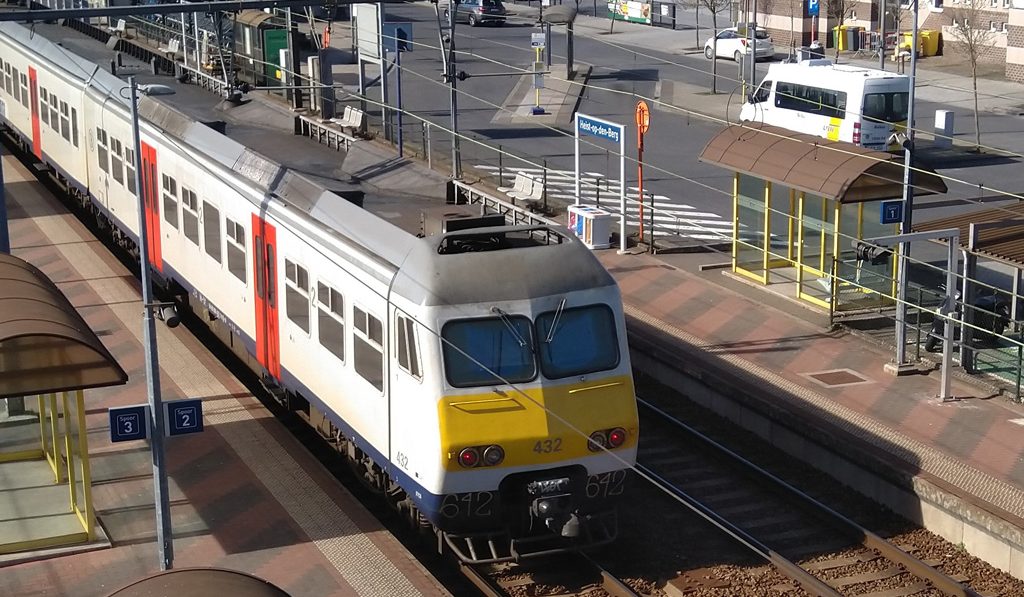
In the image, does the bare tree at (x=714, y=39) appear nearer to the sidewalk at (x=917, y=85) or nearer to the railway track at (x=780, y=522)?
the sidewalk at (x=917, y=85)

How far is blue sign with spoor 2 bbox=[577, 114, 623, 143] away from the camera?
26672mm

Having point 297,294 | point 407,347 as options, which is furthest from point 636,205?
point 407,347

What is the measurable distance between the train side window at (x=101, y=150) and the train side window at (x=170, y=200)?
14.5 ft

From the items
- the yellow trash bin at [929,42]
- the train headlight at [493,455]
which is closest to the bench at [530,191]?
the train headlight at [493,455]

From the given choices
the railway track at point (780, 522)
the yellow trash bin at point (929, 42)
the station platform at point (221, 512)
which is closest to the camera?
the station platform at point (221, 512)

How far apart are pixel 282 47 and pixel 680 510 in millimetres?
34346

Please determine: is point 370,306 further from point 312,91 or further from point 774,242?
point 312,91

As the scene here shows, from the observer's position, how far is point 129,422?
13.8m

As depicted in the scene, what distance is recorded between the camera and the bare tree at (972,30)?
140 feet

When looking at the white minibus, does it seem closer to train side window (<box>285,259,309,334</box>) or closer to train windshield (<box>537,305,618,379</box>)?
train side window (<box>285,259,309,334</box>)

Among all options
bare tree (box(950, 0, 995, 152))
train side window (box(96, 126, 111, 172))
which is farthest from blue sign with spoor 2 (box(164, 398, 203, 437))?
bare tree (box(950, 0, 995, 152))

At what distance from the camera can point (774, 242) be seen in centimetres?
2503

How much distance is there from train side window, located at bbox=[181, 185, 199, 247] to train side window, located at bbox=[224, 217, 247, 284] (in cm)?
156

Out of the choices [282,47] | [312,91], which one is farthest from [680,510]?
[282,47]
